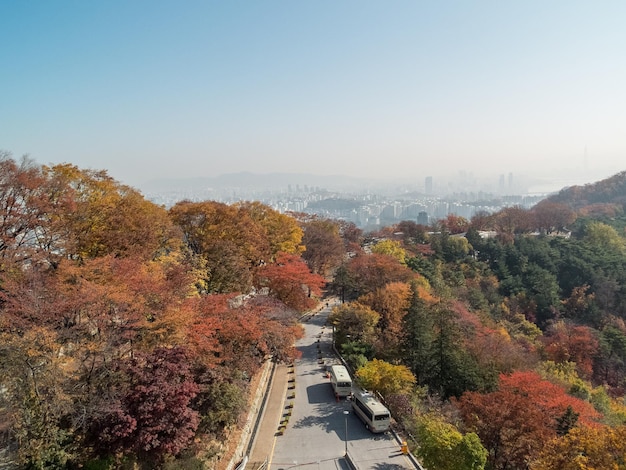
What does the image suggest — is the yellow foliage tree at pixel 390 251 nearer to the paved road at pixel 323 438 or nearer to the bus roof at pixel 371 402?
the paved road at pixel 323 438

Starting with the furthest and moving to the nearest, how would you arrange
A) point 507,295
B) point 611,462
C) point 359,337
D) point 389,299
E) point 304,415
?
point 507,295
point 389,299
point 359,337
point 304,415
point 611,462

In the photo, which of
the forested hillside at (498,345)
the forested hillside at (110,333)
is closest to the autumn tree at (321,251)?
the forested hillside at (498,345)

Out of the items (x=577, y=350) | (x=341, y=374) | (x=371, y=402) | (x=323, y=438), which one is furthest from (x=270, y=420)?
(x=577, y=350)

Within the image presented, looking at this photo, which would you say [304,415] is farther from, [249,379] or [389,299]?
[389,299]

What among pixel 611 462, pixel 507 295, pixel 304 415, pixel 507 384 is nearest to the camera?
pixel 611 462

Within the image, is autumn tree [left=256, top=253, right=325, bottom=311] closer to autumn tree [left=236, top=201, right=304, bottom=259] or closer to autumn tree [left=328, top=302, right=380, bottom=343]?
autumn tree [left=328, top=302, right=380, bottom=343]

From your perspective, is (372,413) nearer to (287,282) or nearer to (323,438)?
(323,438)

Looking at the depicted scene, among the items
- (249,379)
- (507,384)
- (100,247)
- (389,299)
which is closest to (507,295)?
(389,299)

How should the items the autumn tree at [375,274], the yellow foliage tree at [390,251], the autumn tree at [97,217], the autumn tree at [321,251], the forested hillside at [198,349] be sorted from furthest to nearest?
the autumn tree at [321,251], the yellow foliage tree at [390,251], the autumn tree at [375,274], the autumn tree at [97,217], the forested hillside at [198,349]
